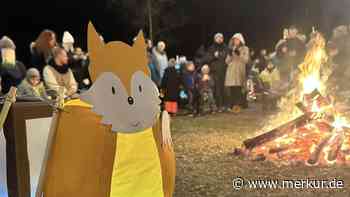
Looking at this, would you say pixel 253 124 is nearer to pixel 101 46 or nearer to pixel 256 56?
pixel 256 56

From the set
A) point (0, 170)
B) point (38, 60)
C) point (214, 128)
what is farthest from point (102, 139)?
point (214, 128)

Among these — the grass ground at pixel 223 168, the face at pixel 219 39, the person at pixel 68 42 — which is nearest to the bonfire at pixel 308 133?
the grass ground at pixel 223 168

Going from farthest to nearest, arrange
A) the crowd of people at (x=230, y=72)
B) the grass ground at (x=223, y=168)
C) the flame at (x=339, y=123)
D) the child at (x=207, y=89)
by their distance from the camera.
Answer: the child at (x=207, y=89)
the crowd of people at (x=230, y=72)
the flame at (x=339, y=123)
the grass ground at (x=223, y=168)

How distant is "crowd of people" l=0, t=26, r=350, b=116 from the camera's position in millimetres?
3912

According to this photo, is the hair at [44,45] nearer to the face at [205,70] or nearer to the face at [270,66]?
the face at [205,70]

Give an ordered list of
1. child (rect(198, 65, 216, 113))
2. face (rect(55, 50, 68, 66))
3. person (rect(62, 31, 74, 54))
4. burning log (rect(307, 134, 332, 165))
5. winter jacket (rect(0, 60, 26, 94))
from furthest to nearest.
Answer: child (rect(198, 65, 216, 113)), person (rect(62, 31, 74, 54)), winter jacket (rect(0, 60, 26, 94)), burning log (rect(307, 134, 332, 165)), face (rect(55, 50, 68, 66))

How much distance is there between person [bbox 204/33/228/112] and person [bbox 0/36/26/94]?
7.26 feet

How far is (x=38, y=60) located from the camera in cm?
323

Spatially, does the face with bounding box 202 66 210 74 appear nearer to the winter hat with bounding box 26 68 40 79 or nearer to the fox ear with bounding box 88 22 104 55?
the winter hat with bounding box 26 68 40 79

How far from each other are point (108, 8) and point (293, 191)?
8.94ft

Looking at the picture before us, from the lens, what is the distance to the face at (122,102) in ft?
3.35

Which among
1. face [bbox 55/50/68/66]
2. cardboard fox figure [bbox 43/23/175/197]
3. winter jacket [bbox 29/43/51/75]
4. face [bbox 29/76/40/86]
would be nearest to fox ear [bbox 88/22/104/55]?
cardboard fox figure [bbox 43/23/175/197]

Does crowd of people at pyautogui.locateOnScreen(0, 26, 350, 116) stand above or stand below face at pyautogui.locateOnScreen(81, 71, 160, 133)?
above

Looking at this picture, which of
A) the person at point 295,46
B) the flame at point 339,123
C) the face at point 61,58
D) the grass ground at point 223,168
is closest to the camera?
the face at point 61,58
